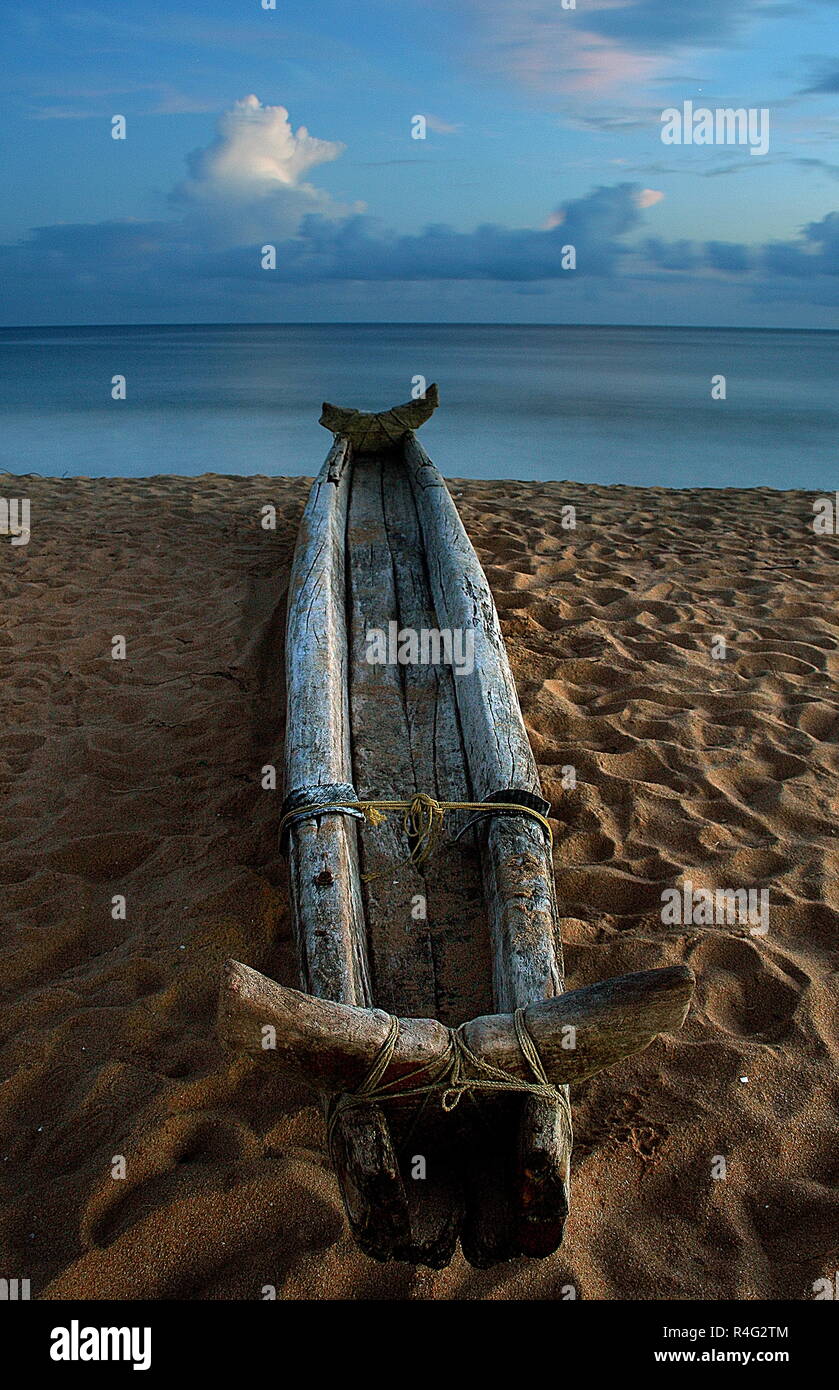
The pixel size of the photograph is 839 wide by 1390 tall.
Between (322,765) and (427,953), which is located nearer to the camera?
(427,953)

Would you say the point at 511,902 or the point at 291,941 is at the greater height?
the point at 511,902

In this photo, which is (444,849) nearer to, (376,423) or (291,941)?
(291,941)

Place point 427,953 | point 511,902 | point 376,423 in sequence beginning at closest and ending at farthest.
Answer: point 511,902
point 427,953
point 376,423

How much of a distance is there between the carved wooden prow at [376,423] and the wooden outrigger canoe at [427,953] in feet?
8.17

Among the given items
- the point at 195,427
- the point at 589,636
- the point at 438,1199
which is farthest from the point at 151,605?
the point at 195,427

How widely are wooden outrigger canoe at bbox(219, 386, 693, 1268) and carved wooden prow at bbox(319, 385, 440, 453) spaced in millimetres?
2490

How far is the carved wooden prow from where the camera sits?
19.9 ft

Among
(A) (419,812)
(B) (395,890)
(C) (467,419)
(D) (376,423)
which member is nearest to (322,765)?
(A) (419,812)

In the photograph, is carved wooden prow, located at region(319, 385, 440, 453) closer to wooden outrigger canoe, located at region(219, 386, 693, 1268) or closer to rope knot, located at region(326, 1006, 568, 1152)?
wooden outrigger canoe, located at region(219, 386, 693, 1268)

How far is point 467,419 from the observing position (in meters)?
18.5

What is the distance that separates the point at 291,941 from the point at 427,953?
0.55 meters

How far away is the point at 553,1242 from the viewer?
150cm
